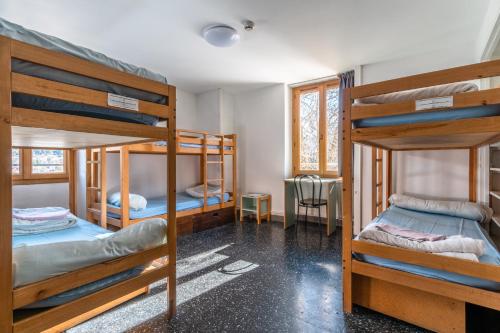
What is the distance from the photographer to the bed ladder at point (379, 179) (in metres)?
2.94

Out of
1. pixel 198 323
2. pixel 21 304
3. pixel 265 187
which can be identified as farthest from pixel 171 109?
pixel 265 187

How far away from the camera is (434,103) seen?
1.35 metres

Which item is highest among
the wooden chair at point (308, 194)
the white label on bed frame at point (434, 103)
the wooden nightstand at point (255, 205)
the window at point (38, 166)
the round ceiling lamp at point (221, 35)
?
the round ceiling lamp at point (221, 35)

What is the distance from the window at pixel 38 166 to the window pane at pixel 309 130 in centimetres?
369

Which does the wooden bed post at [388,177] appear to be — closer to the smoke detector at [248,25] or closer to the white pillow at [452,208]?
the white pillow at [452,208]

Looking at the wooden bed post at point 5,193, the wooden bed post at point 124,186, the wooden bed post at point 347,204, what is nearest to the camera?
the wooden bed post at point 5,193

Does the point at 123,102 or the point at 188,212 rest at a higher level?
the point at 123,102

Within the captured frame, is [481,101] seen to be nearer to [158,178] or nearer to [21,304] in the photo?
[21,304]

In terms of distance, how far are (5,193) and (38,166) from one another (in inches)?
127

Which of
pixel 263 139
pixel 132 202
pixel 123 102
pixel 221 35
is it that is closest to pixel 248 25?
pixel 221 35

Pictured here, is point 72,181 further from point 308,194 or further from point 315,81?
point 315,81

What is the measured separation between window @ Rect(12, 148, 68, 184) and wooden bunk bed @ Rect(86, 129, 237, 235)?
88cm

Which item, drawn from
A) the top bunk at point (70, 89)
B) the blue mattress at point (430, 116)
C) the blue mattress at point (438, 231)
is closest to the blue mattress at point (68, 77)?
the top bunk at point (70, 89)

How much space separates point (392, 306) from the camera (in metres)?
1.53
